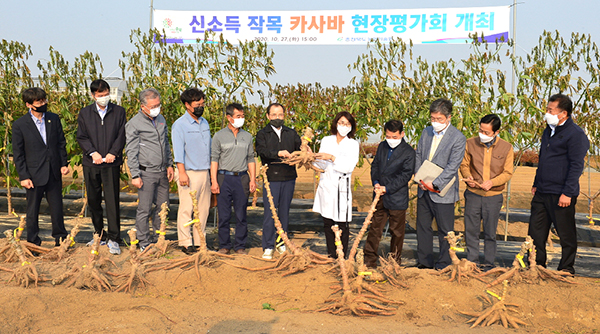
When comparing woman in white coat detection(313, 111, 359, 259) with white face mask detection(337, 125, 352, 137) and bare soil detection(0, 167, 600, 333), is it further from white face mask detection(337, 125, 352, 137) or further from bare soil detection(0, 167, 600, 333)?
bare soil detection(0, 167, 600, 333)

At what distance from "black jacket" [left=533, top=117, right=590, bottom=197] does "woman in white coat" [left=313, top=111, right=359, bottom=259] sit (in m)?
1.57

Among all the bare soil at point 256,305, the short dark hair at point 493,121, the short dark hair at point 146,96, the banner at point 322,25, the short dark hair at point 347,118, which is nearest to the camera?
the bare soil at point 256,305

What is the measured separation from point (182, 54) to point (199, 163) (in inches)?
85.3

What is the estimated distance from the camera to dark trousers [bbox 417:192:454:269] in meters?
4.07

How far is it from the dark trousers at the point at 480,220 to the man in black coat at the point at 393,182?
0.56 metres

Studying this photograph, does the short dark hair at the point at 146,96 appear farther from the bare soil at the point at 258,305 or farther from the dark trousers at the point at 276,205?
the bare soil at the point at 258,305

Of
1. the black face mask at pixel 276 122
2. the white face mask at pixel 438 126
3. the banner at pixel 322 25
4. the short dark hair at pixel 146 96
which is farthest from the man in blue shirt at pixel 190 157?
the banner at pixel 322 25

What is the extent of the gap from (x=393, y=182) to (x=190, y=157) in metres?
1.93

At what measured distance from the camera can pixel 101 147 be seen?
4.58 m

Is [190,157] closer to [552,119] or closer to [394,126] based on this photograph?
[394,126]

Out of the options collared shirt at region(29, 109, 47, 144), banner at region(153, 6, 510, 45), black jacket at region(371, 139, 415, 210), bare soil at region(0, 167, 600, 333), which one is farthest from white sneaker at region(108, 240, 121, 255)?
banner at region(153, 6, 510, 45)

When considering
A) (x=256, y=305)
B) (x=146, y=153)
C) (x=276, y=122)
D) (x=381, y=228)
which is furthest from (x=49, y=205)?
(x=381, y=228)

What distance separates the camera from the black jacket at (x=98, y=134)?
4.57m

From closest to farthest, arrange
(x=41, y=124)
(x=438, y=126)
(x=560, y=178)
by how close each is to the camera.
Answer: (x=560, y=178)
(x=438, y=126)
(x=41, y=124)
